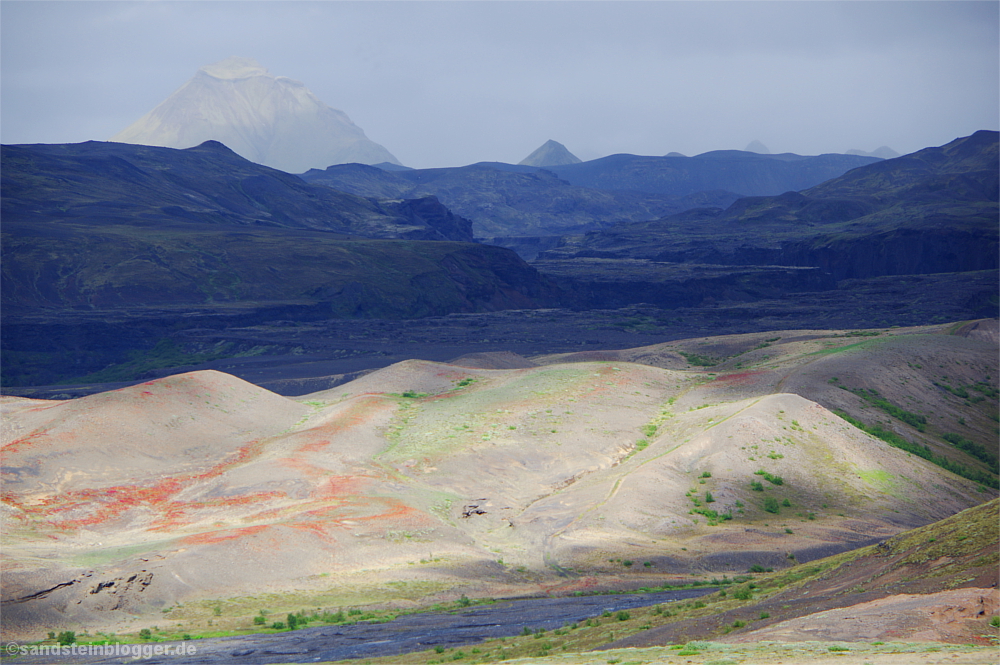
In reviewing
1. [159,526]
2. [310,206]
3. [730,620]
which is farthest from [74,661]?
[310,206]

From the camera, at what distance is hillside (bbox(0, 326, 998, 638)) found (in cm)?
2448

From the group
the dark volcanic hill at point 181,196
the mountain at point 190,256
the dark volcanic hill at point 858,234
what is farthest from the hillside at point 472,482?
the dark volcanic hill at point 858,234

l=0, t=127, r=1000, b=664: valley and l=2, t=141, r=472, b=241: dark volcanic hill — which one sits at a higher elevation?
l=2, t=141, r=472, b=241: dark volcanic hill

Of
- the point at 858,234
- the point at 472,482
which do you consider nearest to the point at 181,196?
the point at 858,234

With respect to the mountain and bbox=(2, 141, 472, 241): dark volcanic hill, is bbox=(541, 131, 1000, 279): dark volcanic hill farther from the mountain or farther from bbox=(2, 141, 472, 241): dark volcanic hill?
the mountain

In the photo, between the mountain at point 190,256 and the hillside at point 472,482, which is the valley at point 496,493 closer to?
the hillside at point 472,482

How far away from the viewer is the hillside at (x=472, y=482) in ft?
80.3

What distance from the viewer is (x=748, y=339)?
6781 cm

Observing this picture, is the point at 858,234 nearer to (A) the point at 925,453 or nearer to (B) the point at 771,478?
(A) the point at 925,453

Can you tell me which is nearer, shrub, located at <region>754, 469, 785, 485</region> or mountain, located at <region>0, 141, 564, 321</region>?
shrub, located at <region>754, 469, 785, 485</region>

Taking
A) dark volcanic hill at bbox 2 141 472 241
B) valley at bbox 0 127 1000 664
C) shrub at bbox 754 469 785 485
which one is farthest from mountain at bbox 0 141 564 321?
shrub at bbox 754 469 785 485

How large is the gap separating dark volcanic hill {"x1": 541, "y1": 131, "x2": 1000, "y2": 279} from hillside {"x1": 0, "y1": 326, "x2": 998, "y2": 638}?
9703cm

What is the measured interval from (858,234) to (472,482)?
133393 millimetres

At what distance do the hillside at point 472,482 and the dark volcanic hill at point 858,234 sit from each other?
97.0 metres
